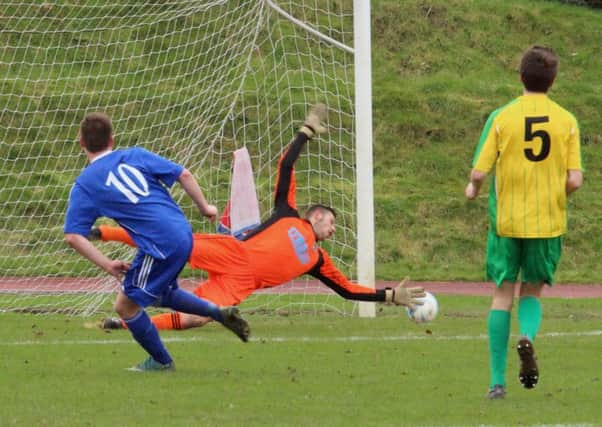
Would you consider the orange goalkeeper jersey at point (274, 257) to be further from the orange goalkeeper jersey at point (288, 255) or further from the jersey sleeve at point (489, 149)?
the jersey sleeve at point (489, 149)

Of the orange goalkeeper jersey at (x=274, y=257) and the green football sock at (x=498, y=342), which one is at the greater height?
the orange goalkeeper jersey at (x=274, y=257)

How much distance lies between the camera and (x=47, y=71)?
1571 centimetres

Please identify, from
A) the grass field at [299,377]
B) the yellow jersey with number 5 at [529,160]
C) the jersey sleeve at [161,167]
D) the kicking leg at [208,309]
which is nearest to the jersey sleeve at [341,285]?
the grass field at [299,377]

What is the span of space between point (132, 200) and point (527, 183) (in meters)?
2.20

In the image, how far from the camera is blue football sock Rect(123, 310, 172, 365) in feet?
24.3

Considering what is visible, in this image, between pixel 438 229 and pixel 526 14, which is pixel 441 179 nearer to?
pixel 438 229

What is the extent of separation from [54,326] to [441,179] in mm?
10956

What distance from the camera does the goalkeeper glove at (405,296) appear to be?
970 centimetres

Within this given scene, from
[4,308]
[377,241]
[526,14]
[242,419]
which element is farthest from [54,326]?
[526,14]

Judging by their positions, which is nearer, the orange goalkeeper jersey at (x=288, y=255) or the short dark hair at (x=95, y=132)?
the short dark hair at (x=95, y=132)

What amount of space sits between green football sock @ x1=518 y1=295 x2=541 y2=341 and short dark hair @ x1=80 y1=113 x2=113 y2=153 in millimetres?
2450

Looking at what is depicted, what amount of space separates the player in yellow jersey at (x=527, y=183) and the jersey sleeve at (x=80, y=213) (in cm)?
213

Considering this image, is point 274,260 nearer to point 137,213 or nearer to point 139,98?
point 137,213

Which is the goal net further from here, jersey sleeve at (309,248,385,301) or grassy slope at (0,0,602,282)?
jersey sleeve at (309,248,385,301)
